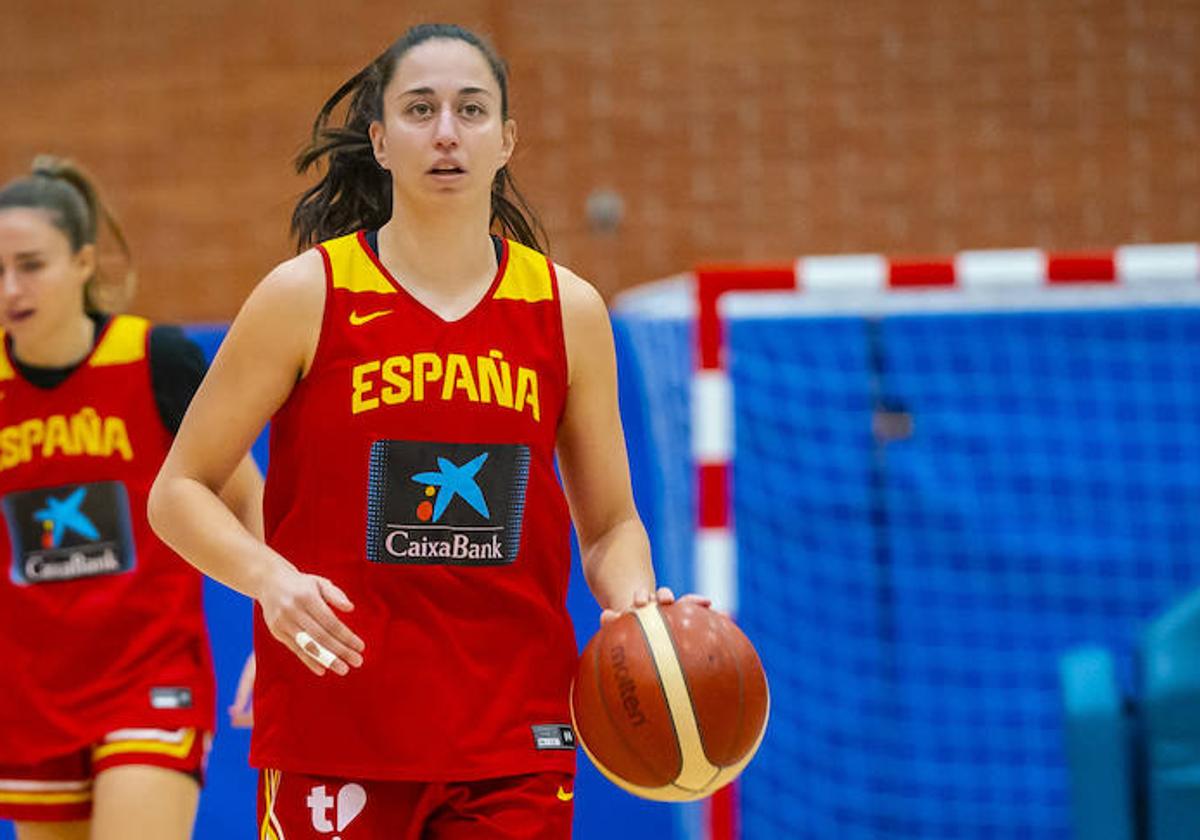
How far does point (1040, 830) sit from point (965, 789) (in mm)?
207

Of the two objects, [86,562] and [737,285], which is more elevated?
[737,285]

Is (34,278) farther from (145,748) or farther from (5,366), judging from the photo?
(145,748)

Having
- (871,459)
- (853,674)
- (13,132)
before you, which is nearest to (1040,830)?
(853,674)

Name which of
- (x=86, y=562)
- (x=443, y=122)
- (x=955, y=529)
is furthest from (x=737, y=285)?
(x=443, y=122)

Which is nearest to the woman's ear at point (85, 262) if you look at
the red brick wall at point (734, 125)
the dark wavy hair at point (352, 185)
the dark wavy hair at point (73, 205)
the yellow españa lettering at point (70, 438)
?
the dark wavy hair at point (73, 205)

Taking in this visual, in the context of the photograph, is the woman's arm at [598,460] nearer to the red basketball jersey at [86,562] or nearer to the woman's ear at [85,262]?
the red basketball jersey at [86,562]

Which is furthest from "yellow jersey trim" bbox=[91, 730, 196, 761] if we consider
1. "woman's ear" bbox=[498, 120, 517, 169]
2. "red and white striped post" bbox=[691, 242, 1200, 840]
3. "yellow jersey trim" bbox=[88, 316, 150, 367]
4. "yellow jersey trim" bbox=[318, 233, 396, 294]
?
"woman's ear" bbox=[498, 120, 517, 169]

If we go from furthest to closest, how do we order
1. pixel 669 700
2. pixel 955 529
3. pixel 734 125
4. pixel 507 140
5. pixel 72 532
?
pixel 734 125, pixel 955 529, pixel 72 532, pixel 507 140, pixel 669 700

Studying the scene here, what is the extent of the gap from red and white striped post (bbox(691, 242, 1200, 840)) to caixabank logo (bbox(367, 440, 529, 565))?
154 cm

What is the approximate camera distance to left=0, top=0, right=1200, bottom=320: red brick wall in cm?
798

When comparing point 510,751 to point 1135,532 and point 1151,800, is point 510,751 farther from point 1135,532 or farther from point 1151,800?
point 1135,532

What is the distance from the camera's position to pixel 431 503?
2.36 m

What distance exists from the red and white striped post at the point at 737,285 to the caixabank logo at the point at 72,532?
4.16 feet

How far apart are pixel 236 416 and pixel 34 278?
140 centimetres
